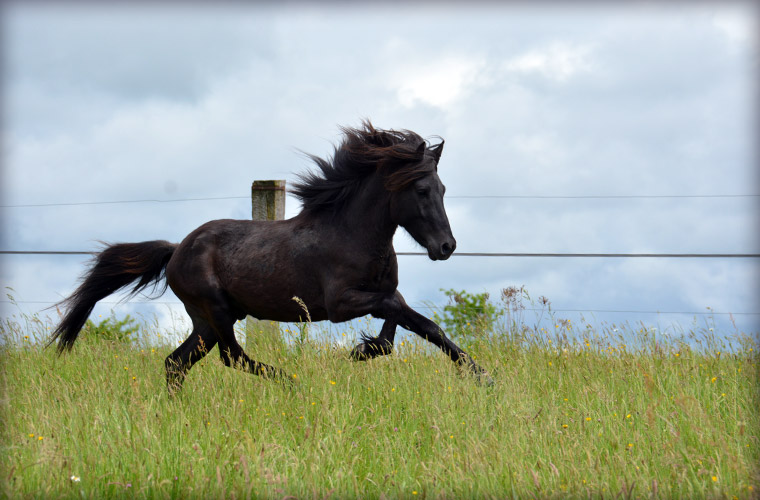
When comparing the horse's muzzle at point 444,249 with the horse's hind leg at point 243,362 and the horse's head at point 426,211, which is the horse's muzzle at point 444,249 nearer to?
the horse's head at point 426,211

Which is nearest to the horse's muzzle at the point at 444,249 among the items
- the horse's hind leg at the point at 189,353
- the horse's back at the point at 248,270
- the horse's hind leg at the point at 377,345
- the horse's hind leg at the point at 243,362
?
the horse's hind leg at the point at 377,345

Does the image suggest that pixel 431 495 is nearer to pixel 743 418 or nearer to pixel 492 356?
pixel 743 418

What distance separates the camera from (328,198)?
5383 mm

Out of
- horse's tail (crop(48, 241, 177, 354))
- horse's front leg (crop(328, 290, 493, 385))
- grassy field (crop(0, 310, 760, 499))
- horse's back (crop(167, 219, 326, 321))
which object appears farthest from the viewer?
horse's tail (crop(48, 241, 177, 354))

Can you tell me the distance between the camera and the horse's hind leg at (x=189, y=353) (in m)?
5.59

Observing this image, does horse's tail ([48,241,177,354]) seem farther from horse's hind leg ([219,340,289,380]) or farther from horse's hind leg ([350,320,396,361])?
horse's hind leg ([350,320,396,361])

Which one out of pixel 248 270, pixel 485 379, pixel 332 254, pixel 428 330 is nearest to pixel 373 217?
pixel 332 254

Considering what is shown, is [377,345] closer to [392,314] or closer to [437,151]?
[392,314]

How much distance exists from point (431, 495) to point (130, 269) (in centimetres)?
443

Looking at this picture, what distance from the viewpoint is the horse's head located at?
4.74 meters

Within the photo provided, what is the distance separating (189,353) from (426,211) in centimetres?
254

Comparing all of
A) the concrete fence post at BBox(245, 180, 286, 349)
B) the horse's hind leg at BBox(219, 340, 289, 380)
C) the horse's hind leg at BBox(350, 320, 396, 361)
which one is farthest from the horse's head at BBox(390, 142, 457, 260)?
the concrete fence post at BBox(245, 180, 286, 349)

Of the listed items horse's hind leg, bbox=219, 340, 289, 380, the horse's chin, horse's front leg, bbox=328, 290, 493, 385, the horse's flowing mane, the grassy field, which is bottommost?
the grassy field

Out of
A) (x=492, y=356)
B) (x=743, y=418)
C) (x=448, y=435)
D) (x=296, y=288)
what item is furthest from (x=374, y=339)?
(x=743, y=418)
